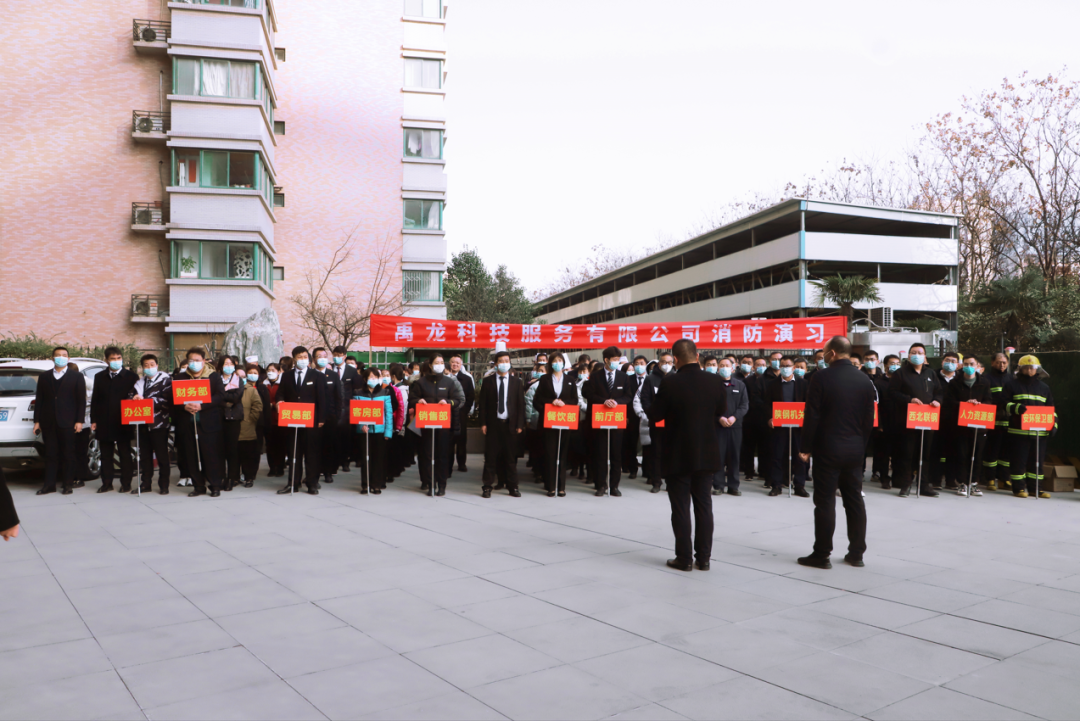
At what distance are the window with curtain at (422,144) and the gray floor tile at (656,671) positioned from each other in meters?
36.6

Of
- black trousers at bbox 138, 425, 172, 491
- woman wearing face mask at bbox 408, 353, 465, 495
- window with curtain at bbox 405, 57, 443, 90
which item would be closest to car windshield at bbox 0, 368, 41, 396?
black trousers at bbox 138, 425, 172, 491

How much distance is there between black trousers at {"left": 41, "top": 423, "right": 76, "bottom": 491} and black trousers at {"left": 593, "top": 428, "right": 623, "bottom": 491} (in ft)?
23.8

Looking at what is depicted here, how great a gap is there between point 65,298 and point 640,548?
29814 millimetres

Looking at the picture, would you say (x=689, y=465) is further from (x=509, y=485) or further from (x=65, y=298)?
(x=65, y=298)

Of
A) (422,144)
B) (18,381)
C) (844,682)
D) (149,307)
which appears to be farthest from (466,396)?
(422,144)

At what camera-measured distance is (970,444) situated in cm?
1191

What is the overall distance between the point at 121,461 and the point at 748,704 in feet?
33.4

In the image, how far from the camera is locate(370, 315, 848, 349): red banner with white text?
656 inches

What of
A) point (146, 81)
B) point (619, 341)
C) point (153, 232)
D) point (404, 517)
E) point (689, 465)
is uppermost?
point (146, 81)

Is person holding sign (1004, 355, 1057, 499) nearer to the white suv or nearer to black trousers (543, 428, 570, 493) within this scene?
black trousers (543, 428, 570, 493)

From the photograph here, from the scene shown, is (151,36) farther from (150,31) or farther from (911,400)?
(911,400)

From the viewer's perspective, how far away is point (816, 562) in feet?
23.0

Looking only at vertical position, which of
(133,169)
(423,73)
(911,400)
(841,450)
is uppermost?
(423,73)

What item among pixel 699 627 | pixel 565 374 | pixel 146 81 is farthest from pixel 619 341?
pixel 146 81
